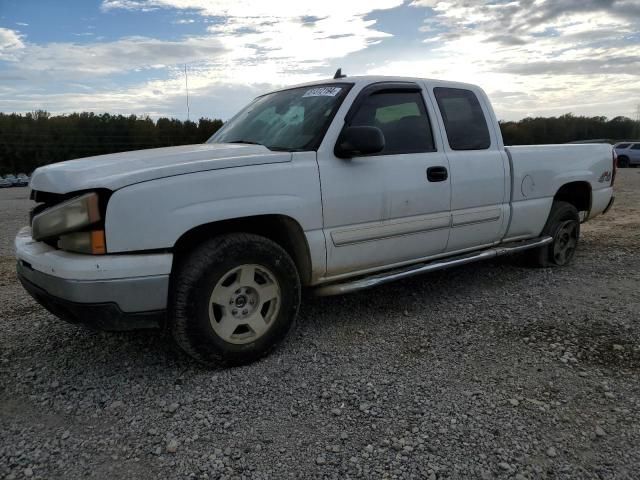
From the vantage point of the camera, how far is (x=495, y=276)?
5.10m

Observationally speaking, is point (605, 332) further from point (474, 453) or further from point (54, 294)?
point (54, 294)

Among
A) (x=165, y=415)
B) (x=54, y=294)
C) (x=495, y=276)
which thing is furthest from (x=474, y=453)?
(x=495, y=276)

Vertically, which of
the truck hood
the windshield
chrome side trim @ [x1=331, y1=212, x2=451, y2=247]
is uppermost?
the windshield

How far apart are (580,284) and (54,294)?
4428 mm

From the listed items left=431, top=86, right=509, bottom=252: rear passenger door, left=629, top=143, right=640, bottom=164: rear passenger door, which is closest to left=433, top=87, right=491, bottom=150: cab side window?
left=431, top=86, right=509, bottom=252: rear passenger door

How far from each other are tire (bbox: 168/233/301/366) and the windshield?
2.74 ft

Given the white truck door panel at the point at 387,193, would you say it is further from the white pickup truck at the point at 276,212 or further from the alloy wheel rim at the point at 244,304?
the alloy wheel rim at the point at 244,304

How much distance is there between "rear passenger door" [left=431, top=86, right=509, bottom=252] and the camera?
159 inches

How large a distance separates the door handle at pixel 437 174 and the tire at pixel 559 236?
70.0 inches

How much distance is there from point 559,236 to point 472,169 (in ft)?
5.88

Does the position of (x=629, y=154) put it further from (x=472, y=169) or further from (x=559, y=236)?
(x=472, y=169)

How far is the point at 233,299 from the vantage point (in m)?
3.01

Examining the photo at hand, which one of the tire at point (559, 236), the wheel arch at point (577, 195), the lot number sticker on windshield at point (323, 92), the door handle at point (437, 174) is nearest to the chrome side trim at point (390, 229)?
the door handle at point (437, 174)

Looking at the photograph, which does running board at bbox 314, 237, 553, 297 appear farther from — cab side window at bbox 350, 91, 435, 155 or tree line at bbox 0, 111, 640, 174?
tree line at bbox 0, 111, 640, 174
